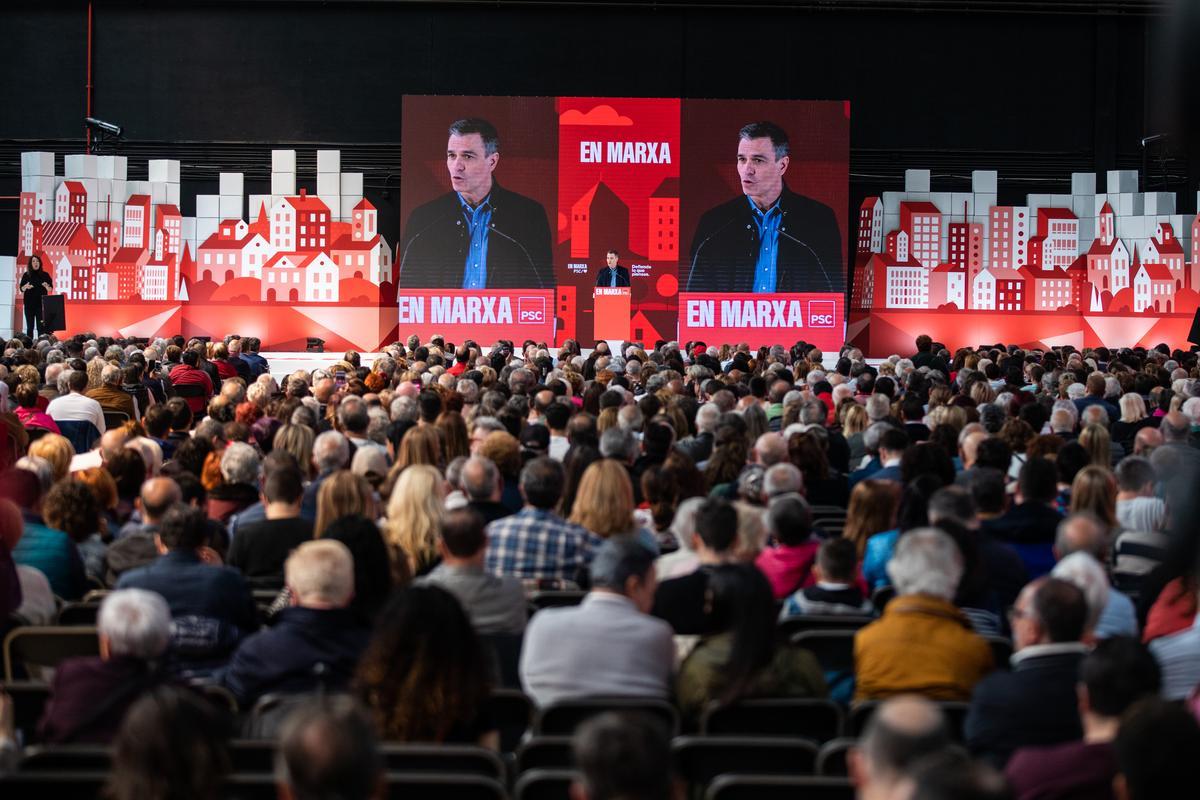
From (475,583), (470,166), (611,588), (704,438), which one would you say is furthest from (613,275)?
(611,588)

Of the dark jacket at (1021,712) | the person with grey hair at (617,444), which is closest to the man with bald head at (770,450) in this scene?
the person with grey hair at (617,444)

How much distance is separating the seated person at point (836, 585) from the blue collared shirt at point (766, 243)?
15.6 m

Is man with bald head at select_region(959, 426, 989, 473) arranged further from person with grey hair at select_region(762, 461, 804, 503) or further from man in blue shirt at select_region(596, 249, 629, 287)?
man in blue shirt at select_region(596, 249, 629, 287)

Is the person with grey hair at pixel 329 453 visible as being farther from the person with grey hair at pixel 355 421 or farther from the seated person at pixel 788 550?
the seated person at pixel 788 550

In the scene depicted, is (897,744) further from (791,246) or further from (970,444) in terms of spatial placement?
(791,246)

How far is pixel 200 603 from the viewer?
14.5ft

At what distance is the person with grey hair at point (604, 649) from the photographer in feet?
13.1

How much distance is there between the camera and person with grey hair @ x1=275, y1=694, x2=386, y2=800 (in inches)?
96.2


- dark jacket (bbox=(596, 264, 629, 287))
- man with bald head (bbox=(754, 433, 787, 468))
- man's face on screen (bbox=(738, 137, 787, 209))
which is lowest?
man with bald head (bbox=(754, 433, 787, 468))

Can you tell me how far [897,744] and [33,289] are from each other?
18716 mm

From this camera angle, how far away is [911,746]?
8.01 ft

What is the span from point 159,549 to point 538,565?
4.71 feet

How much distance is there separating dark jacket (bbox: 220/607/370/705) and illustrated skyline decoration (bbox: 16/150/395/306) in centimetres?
1687

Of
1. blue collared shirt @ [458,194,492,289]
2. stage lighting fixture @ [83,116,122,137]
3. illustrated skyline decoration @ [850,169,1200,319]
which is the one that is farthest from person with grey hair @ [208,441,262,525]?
illustrated skyline decoration @ [850,169,1200,319]
